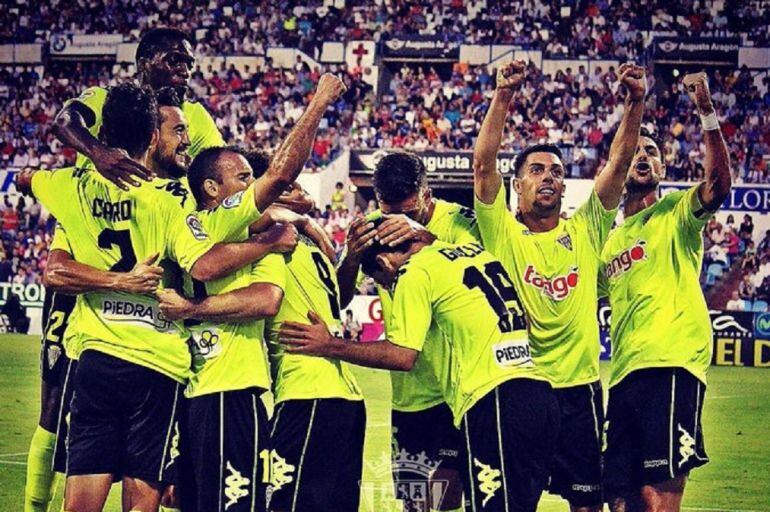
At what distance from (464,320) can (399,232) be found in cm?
62

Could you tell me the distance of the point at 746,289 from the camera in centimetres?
2666

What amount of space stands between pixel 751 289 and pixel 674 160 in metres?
5.09

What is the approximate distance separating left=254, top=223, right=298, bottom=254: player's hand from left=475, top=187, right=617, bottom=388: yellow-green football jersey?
1.24m

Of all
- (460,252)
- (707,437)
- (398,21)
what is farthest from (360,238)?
(398,21)

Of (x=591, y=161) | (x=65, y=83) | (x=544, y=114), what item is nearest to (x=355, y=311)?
(x=591, y=161)

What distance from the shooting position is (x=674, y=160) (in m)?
30.5

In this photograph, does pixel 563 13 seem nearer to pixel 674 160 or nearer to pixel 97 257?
pixel 674 160

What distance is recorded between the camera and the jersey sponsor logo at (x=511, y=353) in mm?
5902

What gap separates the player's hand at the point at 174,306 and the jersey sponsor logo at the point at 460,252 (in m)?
1.32

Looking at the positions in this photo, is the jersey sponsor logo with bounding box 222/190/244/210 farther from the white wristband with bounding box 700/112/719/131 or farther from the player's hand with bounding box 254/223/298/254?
the white wristband with bounding box 700/112/719/131

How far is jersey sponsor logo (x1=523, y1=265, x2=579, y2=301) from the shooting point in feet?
22.4

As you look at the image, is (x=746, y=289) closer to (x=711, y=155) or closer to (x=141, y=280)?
(x=711, y=155)

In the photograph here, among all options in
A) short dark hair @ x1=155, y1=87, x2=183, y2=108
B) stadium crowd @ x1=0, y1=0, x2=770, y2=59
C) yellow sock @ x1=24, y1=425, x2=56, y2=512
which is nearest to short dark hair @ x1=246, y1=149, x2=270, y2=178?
short dark hair @ x1=155, y1=87, x2=183, y2=108

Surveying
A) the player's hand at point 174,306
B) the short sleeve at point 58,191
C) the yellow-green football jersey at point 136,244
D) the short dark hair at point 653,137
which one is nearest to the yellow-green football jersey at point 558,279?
the short dark hair at point 653,137
